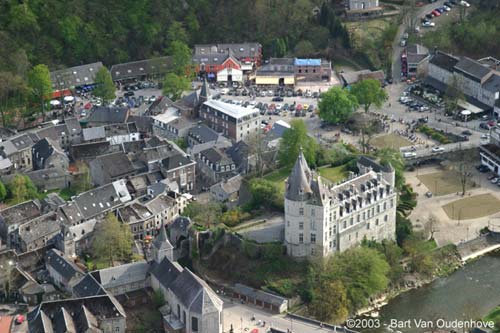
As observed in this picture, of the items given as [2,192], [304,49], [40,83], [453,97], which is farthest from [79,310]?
[304,49]

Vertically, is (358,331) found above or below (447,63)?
below

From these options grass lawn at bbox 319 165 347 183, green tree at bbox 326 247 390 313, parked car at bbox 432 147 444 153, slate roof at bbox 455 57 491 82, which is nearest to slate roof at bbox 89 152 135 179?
grass lawn at bbox 319 165 347 183

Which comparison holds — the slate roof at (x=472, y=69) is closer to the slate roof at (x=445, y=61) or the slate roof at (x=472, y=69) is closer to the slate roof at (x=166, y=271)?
the slate roof at (x=445, y=61)

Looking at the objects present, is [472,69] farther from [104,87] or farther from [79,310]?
[79,310]

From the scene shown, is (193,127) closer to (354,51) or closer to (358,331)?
(354,51)

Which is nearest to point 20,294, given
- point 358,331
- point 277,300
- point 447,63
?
point 277,300
